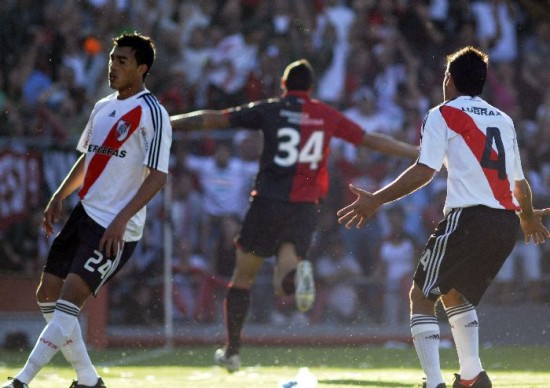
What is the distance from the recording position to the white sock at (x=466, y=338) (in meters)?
7.58

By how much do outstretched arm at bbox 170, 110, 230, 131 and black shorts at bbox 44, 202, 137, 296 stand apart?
249 centimetres

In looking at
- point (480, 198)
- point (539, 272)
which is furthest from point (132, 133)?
point (539, 272)

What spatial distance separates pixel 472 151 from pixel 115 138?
205 centimetres

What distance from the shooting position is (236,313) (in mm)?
10703

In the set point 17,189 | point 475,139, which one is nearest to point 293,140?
point 475,139

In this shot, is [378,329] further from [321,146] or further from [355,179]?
[321,146]

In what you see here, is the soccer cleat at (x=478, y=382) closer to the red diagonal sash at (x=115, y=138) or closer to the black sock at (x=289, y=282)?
the red diagonal sash at (x=115, y=138)

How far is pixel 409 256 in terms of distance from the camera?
47.0ft

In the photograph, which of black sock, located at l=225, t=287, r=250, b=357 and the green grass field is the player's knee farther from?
black sock, located at l=225, t=287, r=250, b=357

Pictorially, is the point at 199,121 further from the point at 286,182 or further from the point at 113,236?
the point at 113,236

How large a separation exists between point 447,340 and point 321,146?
3738mm

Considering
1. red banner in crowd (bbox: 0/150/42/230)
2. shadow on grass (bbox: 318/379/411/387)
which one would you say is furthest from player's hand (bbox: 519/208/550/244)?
red banner in crowd (bbox: 0/150/42/230)

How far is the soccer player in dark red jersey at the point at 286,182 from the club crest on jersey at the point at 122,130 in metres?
2.86

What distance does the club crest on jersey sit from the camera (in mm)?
7664
